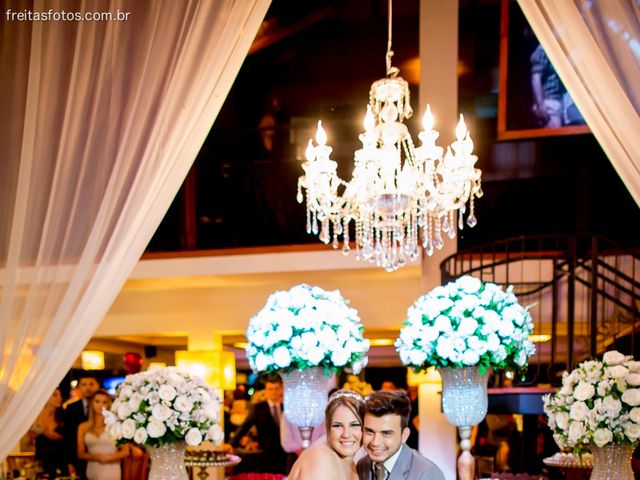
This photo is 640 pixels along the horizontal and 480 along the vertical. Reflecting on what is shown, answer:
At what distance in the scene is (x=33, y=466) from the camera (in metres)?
7.36

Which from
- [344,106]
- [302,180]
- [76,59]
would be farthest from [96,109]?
[344,106]

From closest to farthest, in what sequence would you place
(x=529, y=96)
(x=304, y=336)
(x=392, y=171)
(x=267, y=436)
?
1. (x=304, y=336)
2. (x=392, y=171)
3. (x=267, y=436)
4. (x=529, y=96)

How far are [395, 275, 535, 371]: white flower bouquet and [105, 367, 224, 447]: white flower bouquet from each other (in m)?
0.99

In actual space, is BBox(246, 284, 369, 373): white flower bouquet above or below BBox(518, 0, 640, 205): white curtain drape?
below

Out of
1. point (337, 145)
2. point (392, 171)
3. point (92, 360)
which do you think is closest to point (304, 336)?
point (392, 171)

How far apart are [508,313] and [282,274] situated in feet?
20.0

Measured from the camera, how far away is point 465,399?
401cm

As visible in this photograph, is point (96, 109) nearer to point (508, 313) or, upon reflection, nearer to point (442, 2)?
point (508, 313)

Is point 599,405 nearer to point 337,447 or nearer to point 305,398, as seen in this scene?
point 337,447

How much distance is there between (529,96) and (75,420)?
5970mm

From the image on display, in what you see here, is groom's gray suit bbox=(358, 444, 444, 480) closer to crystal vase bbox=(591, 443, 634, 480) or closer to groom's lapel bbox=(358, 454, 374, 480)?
groom's lapel bbox=(358, 454, 374, 480)

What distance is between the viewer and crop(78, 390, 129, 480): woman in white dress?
24.1 ft

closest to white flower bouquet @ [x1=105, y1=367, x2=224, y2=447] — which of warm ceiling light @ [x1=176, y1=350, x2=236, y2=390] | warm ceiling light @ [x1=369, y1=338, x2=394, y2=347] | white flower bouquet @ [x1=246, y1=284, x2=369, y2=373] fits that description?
white flower bouquet @ [x1=246, y1=284, x2=369, y2=373]

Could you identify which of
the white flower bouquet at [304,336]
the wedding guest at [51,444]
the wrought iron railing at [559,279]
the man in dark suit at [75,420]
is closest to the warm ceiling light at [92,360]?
the wedding guest at [51,444]
